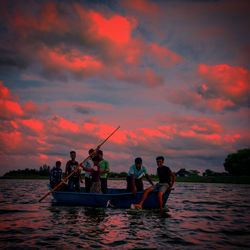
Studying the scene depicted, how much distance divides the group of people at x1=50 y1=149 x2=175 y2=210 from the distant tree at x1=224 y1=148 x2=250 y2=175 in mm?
74383

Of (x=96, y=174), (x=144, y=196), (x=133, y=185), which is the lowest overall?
(x=144, y=196)

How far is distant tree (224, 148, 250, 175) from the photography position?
84.9 meters

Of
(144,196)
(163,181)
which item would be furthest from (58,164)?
(163,181)

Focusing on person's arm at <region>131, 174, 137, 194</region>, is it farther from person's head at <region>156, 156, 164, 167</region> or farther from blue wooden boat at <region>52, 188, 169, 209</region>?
person's head at <region>156, 156, 164, 167</region>

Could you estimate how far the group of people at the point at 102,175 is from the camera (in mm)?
14875

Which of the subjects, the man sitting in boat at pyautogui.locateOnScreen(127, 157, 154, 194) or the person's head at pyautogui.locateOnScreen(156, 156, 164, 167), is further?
the man sitting in boat at pyautogui.locateOnScreen(127, 157, 154, 194)

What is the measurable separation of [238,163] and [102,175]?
78.0 m

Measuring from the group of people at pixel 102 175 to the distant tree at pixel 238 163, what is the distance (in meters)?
74.4

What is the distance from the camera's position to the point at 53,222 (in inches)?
463

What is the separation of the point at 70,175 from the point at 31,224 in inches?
260

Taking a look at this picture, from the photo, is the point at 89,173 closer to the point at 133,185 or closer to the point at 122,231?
the point at 133,185

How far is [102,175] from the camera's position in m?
16.8

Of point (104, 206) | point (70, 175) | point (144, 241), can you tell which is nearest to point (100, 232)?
point (144, 241)

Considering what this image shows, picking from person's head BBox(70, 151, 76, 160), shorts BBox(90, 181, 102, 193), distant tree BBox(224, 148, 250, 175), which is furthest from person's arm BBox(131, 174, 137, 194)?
distant tree BBox(224, 148, 250, 175)
